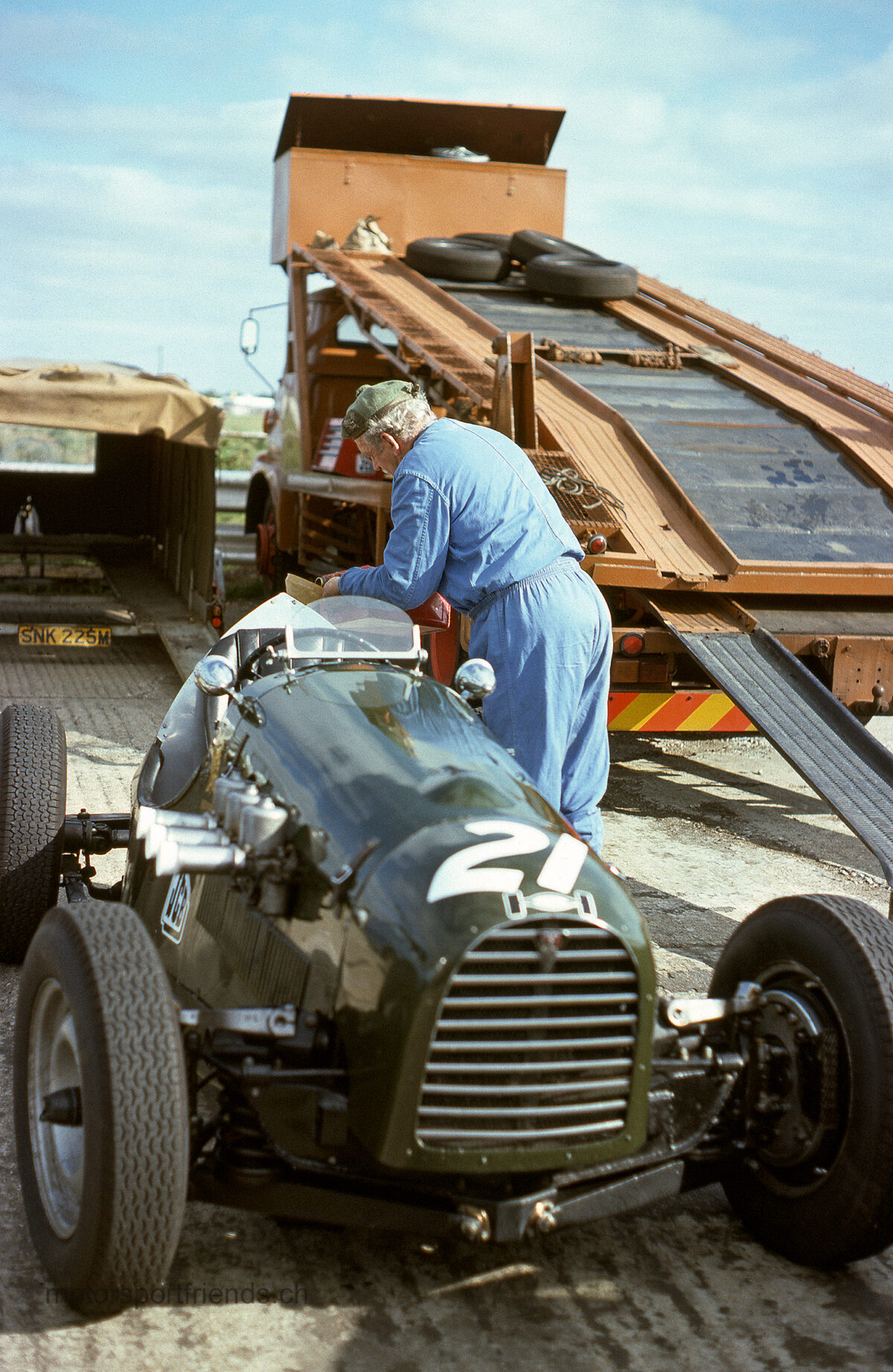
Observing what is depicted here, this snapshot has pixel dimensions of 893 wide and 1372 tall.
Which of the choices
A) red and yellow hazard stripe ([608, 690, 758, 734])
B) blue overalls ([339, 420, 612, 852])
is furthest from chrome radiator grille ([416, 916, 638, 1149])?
red and yellow hazard stripe ([608, 690, 758, 734])

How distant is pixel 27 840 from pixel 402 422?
1726 millimetres

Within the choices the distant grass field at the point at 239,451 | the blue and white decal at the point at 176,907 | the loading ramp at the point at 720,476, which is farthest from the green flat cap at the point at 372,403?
the distant grass field at the point at 239,451

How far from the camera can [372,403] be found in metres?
3.92

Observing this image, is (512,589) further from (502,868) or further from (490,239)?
(490,239)

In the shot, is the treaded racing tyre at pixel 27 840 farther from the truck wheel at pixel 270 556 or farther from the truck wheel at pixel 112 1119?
the truck wheel at pixel 270 556

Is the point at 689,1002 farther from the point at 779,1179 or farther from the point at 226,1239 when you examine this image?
the point at 226,1239

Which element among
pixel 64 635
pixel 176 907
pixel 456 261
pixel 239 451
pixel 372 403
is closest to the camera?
pixel 176 907

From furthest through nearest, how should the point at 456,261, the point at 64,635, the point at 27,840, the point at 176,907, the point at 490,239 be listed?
the point at 490,239 → the point at 64,635 → the point at 456,261 → the point at 27,840 → the point at 176,907

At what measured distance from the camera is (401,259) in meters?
9.02

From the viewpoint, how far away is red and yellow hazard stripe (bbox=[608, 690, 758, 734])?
5.80m

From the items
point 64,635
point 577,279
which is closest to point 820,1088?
point 577,279

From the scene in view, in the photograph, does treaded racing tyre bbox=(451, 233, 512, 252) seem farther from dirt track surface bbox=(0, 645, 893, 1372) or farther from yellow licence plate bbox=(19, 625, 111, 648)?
dirt track surface bbox=(0, 645, 893, 1372)

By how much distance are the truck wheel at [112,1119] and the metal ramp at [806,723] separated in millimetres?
2649

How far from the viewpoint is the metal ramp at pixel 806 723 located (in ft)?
14.9
